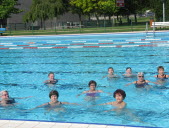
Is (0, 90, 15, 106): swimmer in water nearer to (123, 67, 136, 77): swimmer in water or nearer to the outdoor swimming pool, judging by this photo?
the outdoor swimming pool

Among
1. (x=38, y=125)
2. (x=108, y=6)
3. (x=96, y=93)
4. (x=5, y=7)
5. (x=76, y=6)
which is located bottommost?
(x=96, y=93)

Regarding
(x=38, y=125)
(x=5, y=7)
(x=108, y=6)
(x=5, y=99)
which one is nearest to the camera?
(x=38, y=125)

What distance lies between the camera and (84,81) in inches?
385

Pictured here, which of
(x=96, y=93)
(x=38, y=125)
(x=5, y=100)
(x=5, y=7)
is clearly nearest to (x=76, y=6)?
(x=5, y=7)

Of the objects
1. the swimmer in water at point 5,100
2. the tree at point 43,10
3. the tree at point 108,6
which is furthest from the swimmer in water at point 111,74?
the tree at point 108,6

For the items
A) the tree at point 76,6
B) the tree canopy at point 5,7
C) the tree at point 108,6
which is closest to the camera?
the tree canopy at point 5,7

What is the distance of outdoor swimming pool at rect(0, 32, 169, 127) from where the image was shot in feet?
21.1

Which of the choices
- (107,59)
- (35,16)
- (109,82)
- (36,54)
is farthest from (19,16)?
(109,82)

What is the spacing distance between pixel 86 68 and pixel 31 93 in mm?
3514

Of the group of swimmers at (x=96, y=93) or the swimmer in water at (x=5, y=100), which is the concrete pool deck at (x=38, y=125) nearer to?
the group of swimmers at (x=96, y=93)

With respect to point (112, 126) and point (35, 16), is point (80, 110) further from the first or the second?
point (35, 16)

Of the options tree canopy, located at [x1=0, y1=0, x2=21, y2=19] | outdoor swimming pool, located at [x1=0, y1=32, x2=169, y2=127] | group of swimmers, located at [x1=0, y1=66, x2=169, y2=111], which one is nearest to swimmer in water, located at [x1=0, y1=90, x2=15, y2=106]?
group of swimmers, located at [x1=0, y1=66, x2=169, y2=111]

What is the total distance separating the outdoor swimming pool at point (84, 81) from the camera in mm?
6422

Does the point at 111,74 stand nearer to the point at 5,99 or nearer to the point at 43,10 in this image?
the point at 5,99
